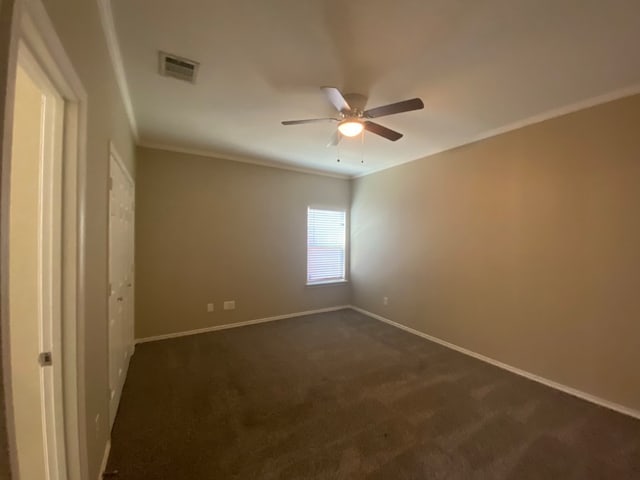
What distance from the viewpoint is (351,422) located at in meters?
2.21

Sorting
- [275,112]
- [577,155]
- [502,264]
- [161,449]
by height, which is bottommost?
[161,449]

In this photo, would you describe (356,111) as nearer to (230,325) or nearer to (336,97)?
(336,97)

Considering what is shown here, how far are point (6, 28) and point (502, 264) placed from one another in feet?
12.5

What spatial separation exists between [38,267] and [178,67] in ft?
5.31

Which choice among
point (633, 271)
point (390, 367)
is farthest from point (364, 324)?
point (633, 271)

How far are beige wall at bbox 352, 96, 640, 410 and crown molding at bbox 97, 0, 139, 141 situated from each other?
3522 millimetres

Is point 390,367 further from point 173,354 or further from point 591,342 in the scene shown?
point 173,354

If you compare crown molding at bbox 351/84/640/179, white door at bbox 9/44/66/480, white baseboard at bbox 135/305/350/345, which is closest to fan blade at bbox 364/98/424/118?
crown molding at bbox 351/84/640/179

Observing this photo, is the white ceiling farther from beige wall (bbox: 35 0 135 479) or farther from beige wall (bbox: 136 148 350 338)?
beige wall (bbox: 136 148 350 338)

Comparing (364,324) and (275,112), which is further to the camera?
(364,324)

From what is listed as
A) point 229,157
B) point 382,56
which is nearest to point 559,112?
point 382,56

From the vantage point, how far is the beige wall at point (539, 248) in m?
2.40

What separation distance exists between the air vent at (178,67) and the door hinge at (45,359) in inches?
74.2

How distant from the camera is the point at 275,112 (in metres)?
2.77
